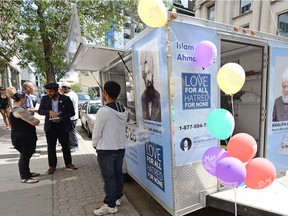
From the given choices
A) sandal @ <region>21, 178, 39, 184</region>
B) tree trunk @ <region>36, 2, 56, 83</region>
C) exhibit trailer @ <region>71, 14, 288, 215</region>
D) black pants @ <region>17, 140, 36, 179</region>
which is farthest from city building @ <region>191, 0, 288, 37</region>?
sandal @ <region>21, 178, 39, 184</region>

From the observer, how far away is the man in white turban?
128 inches

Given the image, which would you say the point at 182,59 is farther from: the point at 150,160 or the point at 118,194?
the point at 118,194

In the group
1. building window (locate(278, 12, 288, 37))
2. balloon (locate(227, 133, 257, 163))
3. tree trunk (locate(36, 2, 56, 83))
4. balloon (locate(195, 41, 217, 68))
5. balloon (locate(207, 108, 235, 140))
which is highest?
building window (locate(278, 12, 288, 37))

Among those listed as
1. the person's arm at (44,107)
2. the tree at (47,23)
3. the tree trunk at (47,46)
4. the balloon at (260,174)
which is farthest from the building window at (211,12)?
the balloon at (260,174)

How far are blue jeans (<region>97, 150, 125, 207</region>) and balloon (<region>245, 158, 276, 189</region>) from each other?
5.45 ft

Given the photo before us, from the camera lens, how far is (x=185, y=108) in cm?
244

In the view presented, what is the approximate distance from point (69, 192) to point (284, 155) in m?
3.68

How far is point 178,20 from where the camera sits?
2348mm

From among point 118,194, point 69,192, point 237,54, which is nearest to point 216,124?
point 118,194

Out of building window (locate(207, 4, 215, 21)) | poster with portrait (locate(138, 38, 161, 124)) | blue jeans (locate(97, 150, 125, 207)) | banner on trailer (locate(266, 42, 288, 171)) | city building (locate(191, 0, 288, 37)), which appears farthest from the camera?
building window (locate(207, 4, 215, 21))

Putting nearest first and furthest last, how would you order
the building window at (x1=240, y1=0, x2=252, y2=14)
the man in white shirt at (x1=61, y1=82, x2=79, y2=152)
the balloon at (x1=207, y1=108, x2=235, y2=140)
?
the balloon at (x1=207, y1=108, x2=235, y2=140)
the man in white shirt at (x1=61, y1=82, x2=79, y2=152)
the building window at (x1=240, y1=0, x2=252, y2=14)

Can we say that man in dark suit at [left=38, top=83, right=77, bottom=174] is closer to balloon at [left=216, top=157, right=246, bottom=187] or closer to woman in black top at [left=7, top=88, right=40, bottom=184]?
woman in black top at [left=7, top=88, right=40, bottom=184]

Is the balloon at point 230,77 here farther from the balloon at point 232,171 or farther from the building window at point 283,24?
the building window at point 283,24

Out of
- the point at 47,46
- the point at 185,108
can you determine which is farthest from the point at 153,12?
the point at 47,46
